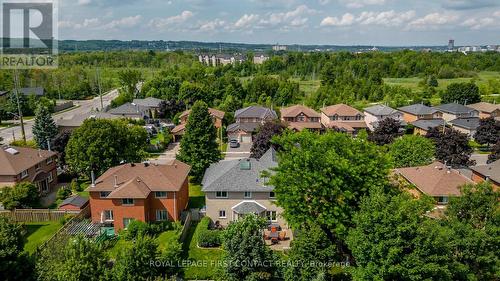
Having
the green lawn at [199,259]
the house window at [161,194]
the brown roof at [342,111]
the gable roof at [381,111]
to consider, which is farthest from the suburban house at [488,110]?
the house window at [161,194]

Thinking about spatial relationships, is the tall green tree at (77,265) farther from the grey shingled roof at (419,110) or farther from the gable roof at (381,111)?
the grey shingled roof at (419,110)

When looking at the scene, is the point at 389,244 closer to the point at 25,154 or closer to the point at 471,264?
the point at 471,264

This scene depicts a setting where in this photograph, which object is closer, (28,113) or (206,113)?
(206,113)

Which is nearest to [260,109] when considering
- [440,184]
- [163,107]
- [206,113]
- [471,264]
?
[163,107]

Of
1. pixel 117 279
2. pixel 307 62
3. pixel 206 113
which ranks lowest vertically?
pixel 117 279

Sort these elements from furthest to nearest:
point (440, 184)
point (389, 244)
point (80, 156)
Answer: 1. point (80, 156)
2. point (440, 184)
3. point (389, 244)

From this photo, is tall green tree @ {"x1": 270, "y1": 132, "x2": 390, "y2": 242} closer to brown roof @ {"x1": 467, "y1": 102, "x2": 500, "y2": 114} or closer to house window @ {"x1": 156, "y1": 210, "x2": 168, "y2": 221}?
house window @ {"x1": 156, "y1": 210, "x2": 168, "y2": 221}

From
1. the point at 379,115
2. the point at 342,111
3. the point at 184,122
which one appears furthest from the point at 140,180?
the point at 379,115

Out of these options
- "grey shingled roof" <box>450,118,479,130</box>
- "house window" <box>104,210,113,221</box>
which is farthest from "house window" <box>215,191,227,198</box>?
"grey shingled roof" <box>450,118,479,130</box>
